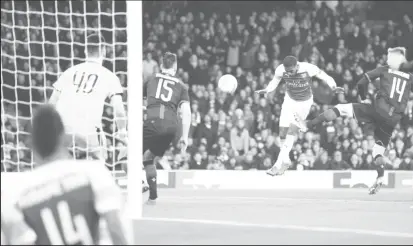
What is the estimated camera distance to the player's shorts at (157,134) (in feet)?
36.7

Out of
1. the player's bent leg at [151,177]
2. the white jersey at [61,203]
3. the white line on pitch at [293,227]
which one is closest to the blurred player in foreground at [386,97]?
the player's bent leg at [151,177]

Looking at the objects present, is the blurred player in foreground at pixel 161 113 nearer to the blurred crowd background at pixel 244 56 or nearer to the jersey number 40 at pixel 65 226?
the blurred crowd background at pixel 244 56

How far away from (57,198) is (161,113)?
6201 mm

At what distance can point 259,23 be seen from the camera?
2305cm

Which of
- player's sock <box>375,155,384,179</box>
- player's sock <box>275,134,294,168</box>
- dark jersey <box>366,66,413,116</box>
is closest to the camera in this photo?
dark jersey <box>366,66,413,116</box>

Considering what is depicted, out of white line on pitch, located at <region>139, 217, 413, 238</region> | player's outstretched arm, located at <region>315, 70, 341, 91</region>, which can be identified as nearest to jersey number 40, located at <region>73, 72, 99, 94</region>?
white line on pitch, located at <region>139, 217, 413, 238</region>

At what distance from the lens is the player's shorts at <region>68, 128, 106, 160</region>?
10312 mm

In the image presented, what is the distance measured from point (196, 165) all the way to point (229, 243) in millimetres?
10999

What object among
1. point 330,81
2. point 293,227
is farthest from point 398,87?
point 293,227

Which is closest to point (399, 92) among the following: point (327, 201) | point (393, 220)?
point (327, 201)

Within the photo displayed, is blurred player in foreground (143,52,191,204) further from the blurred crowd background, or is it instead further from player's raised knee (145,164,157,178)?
the blurred crowd background

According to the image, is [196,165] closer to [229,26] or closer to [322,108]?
[322,108]

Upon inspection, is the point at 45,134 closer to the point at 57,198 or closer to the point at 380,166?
the point at 57,198

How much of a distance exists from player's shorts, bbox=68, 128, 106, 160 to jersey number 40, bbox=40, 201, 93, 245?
5.08 m
